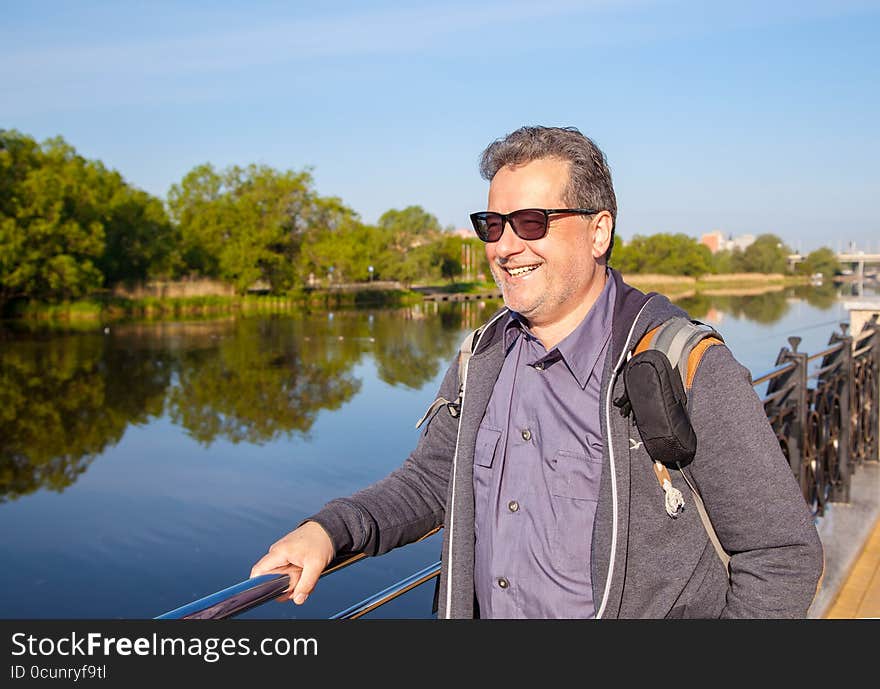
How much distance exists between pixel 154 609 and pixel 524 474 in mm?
9204

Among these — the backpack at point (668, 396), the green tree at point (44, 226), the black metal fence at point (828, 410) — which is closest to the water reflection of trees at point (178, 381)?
the green tree at point (44, 226)

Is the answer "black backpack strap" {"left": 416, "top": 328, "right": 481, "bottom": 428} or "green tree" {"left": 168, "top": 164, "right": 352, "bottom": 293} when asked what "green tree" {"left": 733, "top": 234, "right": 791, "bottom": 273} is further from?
"black backpack strap" {"left": 416, "top": 328, "right": 481, "bottom": 428}

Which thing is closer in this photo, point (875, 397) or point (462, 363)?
point (462, 363)

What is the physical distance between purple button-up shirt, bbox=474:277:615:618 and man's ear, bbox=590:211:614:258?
6cm

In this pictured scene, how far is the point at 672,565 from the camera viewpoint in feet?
4.79

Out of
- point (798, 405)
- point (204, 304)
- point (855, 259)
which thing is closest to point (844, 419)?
point (798, 405)

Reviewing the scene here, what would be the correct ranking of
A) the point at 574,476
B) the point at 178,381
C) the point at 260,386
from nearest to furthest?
the point at 574,476 < the point at 260,386 < the point at 178,381

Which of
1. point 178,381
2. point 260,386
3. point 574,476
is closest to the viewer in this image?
point 574,476

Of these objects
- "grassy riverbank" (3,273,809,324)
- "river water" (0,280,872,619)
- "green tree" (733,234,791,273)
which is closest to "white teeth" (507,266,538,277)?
"river water" (0,280,872,619)

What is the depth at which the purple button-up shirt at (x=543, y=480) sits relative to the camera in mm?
1507

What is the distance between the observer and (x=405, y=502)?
6.12 feet

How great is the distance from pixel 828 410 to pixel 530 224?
3672 mm

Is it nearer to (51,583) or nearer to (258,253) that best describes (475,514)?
(51,583)

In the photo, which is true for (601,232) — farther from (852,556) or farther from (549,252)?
(852,556)
